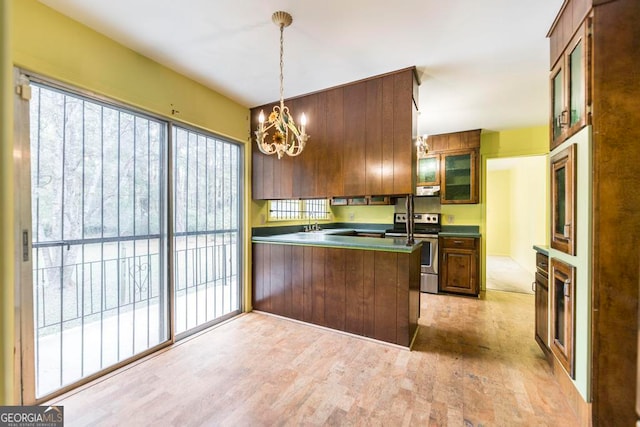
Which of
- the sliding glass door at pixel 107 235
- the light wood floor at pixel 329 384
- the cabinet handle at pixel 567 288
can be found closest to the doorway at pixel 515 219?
the light wood floor at pixel 329 384

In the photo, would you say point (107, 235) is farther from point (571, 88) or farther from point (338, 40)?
point (571, 88)

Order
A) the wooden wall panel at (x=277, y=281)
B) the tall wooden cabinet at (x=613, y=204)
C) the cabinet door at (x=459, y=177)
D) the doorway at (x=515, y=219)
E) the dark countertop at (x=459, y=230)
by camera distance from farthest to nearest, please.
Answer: the doorway at (x=515, y=219) → the cabinet door at (x=459, y=177) → the dark countertop at (x=459, y=230) → the wooden wall panel at (x=277, y=281) → the tall wooden cabinet at (x=613, y=204)

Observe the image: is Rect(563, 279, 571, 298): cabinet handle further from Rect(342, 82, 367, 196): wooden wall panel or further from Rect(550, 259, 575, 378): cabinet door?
Rect(342, 82, 367, 196): wooden wall panel

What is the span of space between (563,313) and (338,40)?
2.53 meters

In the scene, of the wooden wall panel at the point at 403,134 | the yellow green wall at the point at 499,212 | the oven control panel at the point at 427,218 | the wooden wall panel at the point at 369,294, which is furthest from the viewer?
the yellow green wall at the point at 499,212

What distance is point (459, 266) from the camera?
4.24m

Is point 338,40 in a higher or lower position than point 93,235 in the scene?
higher

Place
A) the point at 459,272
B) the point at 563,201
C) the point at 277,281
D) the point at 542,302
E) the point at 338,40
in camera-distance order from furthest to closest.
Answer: the point at 459,272 → the point at 277,281 → the point at 542,302 → the point at 338,40 → the point at 563,201

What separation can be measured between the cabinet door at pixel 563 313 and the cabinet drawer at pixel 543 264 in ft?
0.72

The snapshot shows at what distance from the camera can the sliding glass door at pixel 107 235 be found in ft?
6.04

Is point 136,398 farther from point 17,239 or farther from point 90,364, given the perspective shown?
point 17,239

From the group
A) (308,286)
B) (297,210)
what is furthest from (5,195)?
(297,210)

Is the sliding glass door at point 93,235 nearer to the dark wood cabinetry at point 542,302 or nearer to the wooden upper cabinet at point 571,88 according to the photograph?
the wooden upper cabinet at point 571,88

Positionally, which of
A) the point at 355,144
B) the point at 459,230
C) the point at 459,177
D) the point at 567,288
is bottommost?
the point at 567,288
